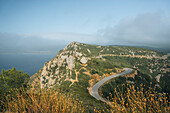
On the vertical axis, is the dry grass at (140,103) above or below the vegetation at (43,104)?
above

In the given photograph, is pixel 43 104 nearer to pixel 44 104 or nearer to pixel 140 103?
pixel 44 104

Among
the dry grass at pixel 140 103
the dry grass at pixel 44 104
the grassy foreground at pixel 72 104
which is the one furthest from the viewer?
the dry grass at pixel 44 104

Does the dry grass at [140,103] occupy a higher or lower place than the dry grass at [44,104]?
higher

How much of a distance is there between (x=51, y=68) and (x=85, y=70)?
80.5 ft

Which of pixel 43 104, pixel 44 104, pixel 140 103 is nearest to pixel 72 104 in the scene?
pixel 44 104

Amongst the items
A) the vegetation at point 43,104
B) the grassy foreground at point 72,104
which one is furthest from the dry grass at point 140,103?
the vegetation at point 43,104

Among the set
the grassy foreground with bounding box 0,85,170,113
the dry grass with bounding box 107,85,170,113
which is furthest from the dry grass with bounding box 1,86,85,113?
the dry grass with bounding box 107,85,170,113

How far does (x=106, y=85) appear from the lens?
33.3 m

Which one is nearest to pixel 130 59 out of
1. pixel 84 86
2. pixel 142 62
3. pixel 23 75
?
pixel 142 62

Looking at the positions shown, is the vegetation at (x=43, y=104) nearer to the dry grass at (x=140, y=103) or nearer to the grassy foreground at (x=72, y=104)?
the grassy foreground at (x=72, y=104)

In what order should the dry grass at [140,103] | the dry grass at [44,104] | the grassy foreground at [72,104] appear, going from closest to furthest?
the dry grass at [140,103] < the grassy foreground at [72,104] < the dry grass at [44,104]

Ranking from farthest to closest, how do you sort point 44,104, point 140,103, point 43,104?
1. point 43,104
2. point 44,104
3. point 140,103

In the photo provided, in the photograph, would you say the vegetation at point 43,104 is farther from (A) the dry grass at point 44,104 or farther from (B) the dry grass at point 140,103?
(B) the dry grass at point 140,103

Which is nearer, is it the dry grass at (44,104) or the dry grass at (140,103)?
the dry grass at (140,103)
